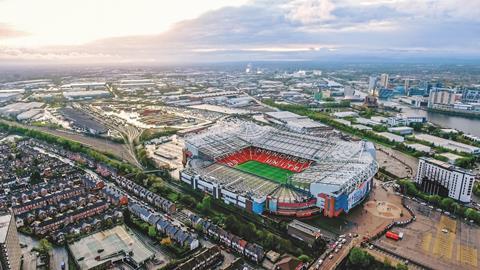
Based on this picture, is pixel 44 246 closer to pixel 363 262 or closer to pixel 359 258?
pixel 359 258

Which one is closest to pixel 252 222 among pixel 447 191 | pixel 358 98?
pixel 447 191

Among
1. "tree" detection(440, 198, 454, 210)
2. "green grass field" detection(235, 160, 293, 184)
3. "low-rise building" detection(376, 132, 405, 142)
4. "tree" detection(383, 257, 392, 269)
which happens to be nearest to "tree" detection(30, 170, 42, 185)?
"green grass field" detection(235, 160, 293, 184)

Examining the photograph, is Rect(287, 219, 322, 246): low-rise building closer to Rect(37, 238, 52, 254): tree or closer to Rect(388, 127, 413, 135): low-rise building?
Rect(37, 238, 52, 254): tree

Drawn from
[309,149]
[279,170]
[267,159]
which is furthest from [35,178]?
[309,149]

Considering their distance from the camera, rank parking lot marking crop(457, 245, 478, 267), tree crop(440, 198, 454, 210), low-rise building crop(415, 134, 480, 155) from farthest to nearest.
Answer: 1. low-rise building crop(415, 134, 480, 155)
2. tree crop(440, 198, 454, 210)
3. parking lot marking crop(457, 245, 478, 267)

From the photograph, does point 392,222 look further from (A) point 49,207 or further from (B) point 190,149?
(A) point 49,207

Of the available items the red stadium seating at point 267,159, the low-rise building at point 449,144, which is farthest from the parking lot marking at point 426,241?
the low-rise building at point 449,144

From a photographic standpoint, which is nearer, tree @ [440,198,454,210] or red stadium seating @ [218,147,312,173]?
tree @ [440,198,454,210]

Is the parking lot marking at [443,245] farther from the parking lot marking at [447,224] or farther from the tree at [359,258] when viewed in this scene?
the tree at [359,258]
